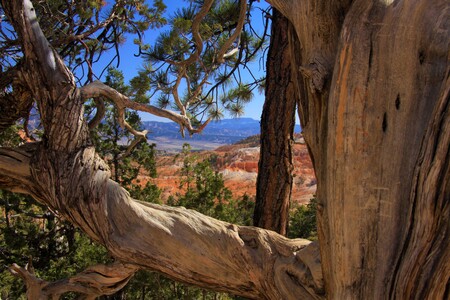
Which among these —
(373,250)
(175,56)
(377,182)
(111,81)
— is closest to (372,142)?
(377,182)

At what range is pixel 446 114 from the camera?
1.08 m

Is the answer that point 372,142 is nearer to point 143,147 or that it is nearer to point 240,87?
point 240,87

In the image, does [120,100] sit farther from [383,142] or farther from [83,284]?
[383,142]

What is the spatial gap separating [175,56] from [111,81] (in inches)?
86.5

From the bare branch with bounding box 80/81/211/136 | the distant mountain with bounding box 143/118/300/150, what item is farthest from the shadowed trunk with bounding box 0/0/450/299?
the distant mountain with bounding box 143/118/300/150

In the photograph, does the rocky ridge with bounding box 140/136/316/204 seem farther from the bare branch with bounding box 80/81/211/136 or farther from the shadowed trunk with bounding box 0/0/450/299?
the shadowed trunk with bounding box 0/0/450/299

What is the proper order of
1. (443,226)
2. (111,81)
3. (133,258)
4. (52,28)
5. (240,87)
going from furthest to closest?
(111,81), (240,87), (52,28), (133,258), (443,226)

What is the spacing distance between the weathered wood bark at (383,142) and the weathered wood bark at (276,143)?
1.68 metres

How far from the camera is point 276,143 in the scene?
3078mm

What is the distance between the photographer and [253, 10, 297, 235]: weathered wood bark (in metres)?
3.05

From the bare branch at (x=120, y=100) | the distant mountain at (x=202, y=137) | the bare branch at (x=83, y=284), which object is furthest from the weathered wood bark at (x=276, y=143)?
the distant mountain at (x=202, y=137)

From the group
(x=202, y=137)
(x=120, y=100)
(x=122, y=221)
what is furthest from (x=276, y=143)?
(x=202, y=137)

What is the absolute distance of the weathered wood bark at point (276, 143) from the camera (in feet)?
10.00

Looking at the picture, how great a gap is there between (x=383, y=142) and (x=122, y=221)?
3.94ft
